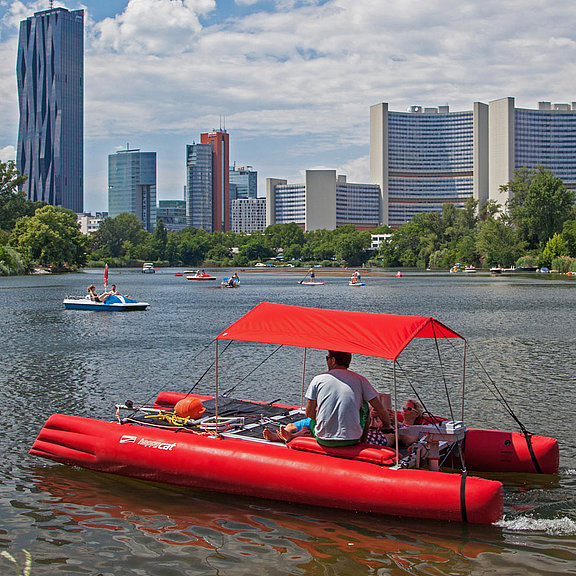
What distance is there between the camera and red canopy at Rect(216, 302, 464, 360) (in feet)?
34.7

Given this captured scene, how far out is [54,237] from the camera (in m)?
119

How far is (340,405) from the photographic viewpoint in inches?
412

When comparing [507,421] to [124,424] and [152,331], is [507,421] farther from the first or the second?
[152,331]

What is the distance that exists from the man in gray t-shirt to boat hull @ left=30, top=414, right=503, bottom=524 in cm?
36

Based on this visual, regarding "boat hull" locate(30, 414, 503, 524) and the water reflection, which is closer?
the water reflection

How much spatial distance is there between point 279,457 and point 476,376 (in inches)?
494

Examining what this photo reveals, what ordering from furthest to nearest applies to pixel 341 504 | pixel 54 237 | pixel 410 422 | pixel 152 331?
pixel 54 237 < pixel 152 331 < pixel 410 422 < pixel 341 504

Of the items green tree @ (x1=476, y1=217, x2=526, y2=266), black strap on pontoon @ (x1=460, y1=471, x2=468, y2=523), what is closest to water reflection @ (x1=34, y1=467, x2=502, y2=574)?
black strap on pontoon @ (x1=460, y1=471, x2=468, y2=523)

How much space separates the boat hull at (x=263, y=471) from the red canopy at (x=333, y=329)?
1588 mm

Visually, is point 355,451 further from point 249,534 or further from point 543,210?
point 543,210

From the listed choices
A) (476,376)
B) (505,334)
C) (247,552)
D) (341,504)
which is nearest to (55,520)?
(247,552)

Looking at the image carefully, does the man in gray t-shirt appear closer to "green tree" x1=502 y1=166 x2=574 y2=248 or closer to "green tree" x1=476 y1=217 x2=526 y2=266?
"green tree" x1=502 y1=166 x2=574 y2=248

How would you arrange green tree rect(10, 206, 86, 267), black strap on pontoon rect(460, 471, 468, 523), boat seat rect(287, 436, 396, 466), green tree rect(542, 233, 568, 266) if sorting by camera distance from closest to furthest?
black strap on pontoon rect(460, 471, 468, 523) → boat seat rect(287, 436, 396, 466) → green tree rect(542, 233, 568, 266) → green tree rect(10, 206, 86, 267)

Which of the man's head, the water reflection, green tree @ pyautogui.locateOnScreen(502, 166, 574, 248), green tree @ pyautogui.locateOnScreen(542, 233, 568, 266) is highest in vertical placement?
green tree @ pyautogui.locateOnScreen(502, 166, 574, 248)
